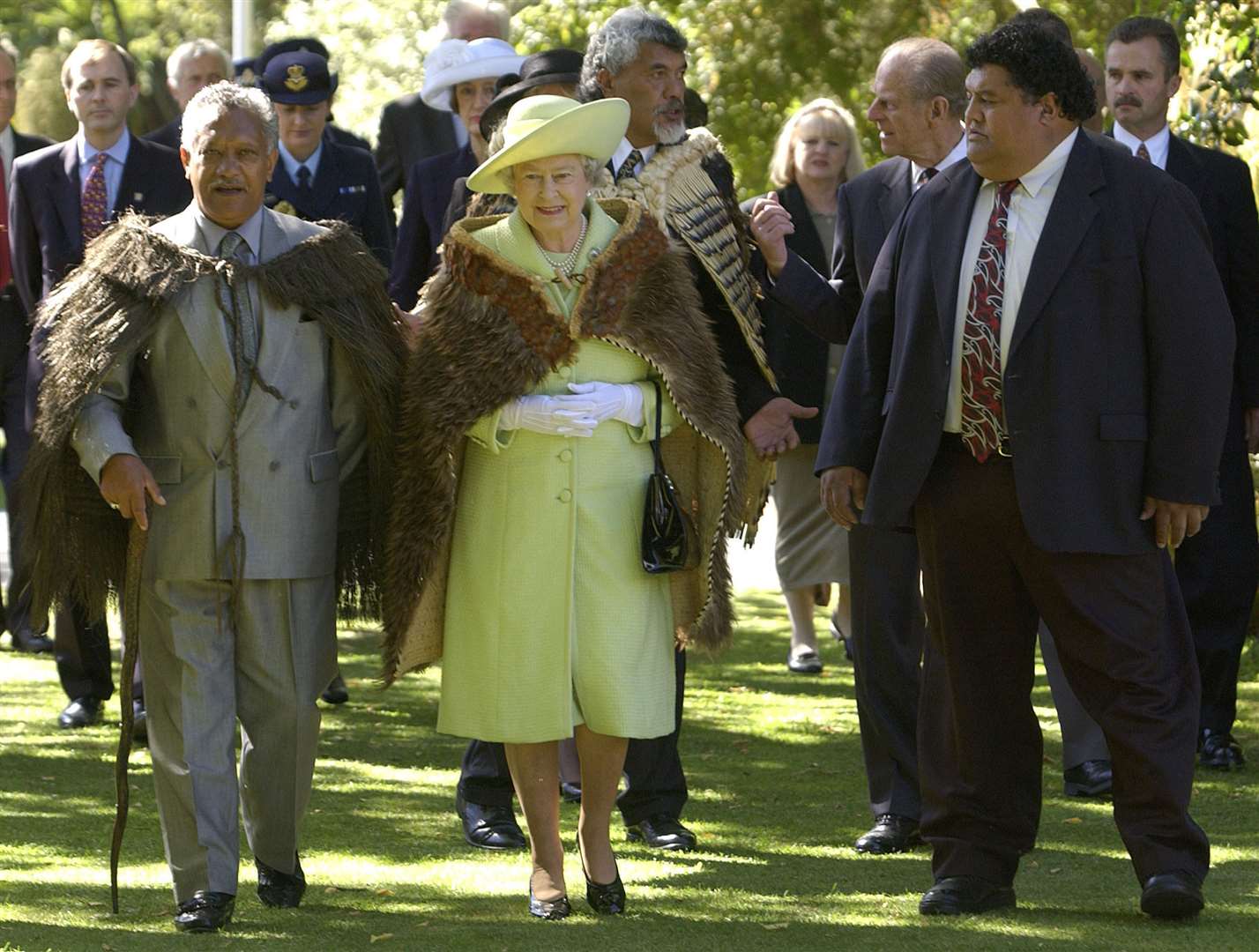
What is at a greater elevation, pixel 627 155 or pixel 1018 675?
pixel 627 155

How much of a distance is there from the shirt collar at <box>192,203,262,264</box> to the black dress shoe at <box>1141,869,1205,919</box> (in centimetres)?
287

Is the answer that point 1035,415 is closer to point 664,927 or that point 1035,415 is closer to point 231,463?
point 664,927

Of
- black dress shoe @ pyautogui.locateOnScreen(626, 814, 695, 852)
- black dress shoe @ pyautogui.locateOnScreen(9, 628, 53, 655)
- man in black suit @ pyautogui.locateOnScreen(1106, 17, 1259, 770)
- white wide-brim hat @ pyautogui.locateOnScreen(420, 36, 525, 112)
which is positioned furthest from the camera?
black dress shoe @ pyautogui.locateOnScreen(9, 628, 53, 655)

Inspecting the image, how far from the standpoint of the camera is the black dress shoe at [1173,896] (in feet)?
18.4

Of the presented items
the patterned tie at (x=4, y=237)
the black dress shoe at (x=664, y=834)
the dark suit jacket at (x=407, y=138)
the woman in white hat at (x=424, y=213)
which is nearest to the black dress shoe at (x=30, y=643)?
the patterned tie at (x=4, y=237)

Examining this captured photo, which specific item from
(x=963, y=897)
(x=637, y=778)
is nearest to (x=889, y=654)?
(x=637, y=778)

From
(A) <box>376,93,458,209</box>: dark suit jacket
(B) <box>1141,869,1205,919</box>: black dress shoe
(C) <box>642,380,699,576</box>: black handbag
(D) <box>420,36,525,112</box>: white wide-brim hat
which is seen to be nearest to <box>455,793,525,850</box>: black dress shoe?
(C) <box>642,380,699,576</box>: black handbag

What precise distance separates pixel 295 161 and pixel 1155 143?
11.5ft

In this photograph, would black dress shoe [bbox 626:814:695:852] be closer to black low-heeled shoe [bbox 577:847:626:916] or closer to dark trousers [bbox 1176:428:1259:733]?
black low-heeled shoe [bbox 577:847:626:916]

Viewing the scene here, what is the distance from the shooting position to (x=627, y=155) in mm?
6594

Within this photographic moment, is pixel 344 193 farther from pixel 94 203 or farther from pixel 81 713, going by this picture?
pixel 81 713

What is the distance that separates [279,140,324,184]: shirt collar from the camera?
912 centimetres

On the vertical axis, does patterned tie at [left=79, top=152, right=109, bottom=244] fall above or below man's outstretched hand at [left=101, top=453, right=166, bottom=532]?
above

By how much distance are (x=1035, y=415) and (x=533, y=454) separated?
4.34ft
